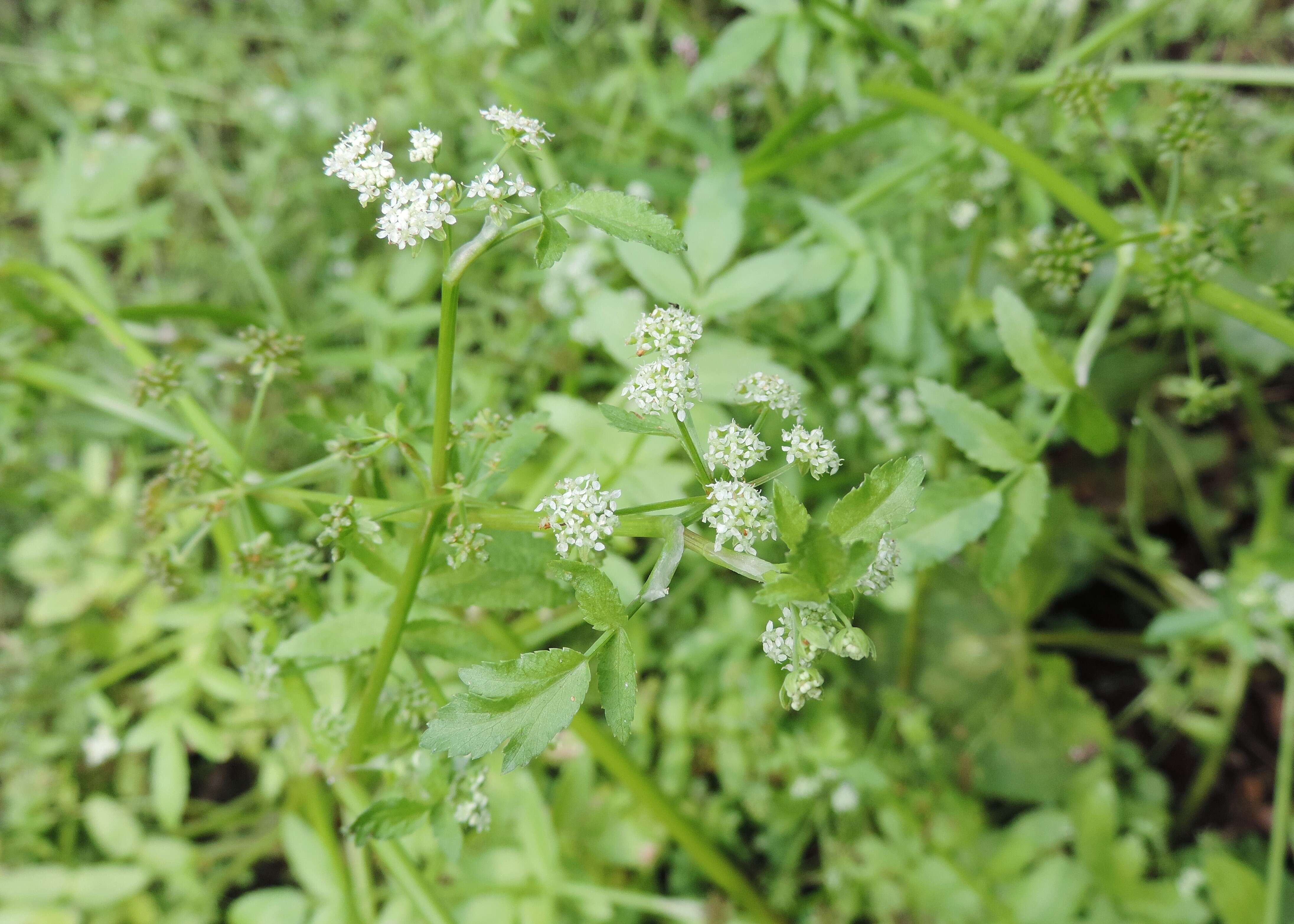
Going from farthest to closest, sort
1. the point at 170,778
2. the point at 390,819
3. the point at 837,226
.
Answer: the point at 170,778
the point at 837,226
the point at 390,819

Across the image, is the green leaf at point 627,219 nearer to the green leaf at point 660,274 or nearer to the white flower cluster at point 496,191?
the white flower cluster at point 496,191

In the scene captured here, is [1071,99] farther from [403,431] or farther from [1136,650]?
[1136,650]

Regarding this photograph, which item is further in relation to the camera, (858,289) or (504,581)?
(858,289)

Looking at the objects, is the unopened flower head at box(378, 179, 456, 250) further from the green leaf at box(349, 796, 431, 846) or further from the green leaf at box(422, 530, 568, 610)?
the green leaf at box(349, 796, 431, 846)

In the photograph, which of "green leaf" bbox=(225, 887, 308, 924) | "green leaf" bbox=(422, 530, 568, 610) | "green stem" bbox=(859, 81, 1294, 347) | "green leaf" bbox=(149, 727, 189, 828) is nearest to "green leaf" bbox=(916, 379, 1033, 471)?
"green stem" bbox=(859, 81, 1294, 347)

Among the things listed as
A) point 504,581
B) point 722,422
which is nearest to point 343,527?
point 504,581

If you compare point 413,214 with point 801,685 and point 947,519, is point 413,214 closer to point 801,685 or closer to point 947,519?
point 801,685

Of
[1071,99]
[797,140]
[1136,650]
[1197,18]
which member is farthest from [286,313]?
[1197,18]
